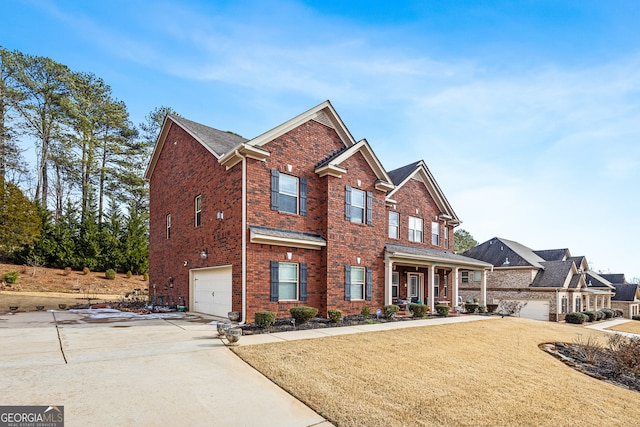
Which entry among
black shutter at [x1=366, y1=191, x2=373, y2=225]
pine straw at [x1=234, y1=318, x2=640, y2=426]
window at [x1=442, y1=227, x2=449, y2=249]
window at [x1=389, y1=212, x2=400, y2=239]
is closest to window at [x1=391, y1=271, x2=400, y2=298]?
window at [x1=389, y1=212, x2=400, y2=239]

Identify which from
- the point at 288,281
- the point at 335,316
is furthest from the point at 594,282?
the point at 288,281

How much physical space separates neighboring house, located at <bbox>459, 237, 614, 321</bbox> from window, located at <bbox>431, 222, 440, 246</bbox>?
11183 mm

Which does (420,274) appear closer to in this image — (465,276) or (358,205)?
(358,205)

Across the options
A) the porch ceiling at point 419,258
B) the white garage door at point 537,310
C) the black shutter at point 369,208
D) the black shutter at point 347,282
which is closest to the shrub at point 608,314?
the white garage door at point 537,310

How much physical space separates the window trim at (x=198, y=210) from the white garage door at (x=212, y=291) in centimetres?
225

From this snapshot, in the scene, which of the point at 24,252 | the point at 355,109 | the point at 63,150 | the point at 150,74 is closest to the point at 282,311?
the point at 355,109

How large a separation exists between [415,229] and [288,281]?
443 inches

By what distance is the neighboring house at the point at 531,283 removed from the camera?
29.6 metres

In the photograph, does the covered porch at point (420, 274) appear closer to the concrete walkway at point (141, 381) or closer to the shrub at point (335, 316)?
the shrub at point (335, 316)

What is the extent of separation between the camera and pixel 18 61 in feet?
91.1

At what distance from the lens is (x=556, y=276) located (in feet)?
98.5

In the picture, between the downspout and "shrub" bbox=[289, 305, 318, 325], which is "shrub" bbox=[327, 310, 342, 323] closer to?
"shrub" bbox=[289, 305, 318, 325]

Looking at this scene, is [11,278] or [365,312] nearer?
[365,312]

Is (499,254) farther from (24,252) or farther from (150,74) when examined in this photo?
(24,252)
